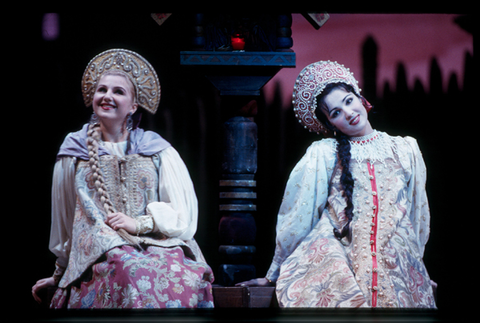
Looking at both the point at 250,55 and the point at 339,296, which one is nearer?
the point at 339,296

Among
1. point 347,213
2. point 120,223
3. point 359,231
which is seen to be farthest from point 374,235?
point 120,223

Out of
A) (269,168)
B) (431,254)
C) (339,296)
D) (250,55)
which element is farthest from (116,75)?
(431,254)

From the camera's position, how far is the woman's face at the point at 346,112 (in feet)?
11.5

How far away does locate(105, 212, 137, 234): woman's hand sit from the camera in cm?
333

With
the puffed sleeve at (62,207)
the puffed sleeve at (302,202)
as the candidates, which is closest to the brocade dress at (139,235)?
the puffed sleeve at (62,207)

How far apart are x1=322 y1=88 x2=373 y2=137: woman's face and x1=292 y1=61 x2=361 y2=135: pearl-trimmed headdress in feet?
0.18

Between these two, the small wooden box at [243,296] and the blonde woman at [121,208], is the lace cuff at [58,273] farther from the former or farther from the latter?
the small wooden box at [243,296]

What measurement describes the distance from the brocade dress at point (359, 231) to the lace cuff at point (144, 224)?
648mm

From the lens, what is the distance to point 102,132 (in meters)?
3.50

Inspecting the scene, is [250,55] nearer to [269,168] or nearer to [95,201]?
[269,168]

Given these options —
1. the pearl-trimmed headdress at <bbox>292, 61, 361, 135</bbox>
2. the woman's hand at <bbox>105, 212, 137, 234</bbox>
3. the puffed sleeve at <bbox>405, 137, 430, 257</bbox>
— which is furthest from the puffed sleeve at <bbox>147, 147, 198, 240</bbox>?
the puffed sleeve at <bbox>405, 137, 430, 257</bbox>

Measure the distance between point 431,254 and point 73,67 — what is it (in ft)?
7.02

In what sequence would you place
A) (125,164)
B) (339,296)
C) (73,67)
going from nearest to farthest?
(339,296), (125,164), (73,67)

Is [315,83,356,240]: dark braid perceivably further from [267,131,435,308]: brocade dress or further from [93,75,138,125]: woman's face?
[93,75,138,125]: woman's face
